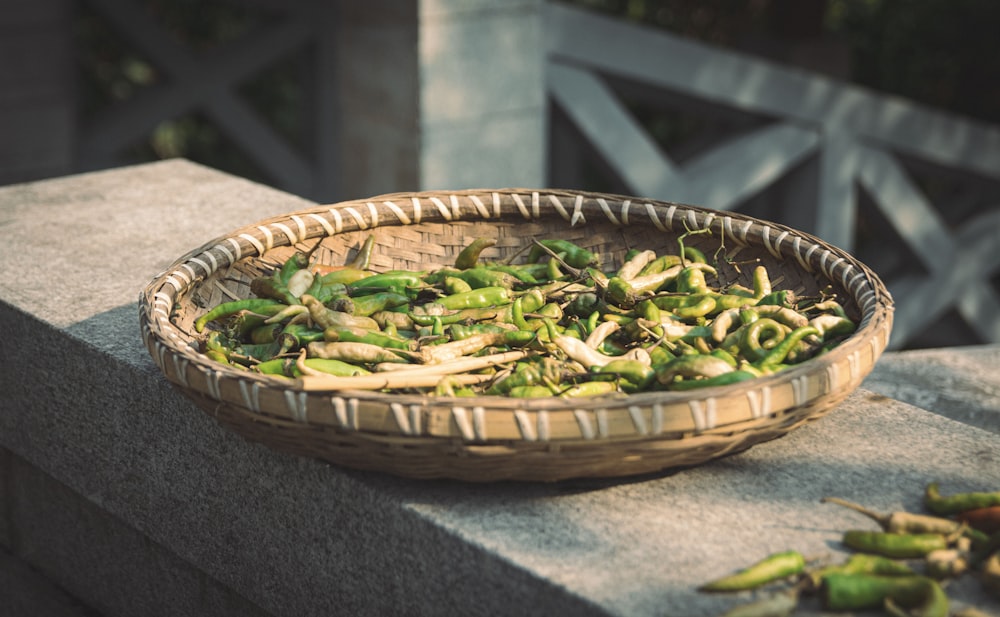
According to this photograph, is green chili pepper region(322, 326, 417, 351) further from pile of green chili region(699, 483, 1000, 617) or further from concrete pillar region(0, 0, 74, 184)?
concrete pillar region(0, 0, 74, 184)

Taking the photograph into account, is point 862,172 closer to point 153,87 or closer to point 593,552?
point 153,87

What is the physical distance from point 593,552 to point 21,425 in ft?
5.06

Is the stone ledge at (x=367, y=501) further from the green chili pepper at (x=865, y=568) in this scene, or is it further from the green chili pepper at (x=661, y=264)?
the green chili pepper at (x=661, y=264)

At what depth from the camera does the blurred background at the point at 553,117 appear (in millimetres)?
4934

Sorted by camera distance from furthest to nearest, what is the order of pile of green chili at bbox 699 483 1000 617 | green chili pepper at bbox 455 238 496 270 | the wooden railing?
the wooden railing → green chili pepper at bbox 455 238 496 270 → pile of green chili at bbox 699 483 1000 617

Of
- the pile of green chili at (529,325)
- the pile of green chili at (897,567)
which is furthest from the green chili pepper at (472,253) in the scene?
the pile of green chili at (897,567)

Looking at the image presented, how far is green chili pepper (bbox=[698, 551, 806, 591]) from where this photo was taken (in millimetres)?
1593

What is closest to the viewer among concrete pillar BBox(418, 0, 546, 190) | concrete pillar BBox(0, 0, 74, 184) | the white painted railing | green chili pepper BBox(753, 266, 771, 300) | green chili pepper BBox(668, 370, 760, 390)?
green chili pepper BBox(668, 370, 760, 390)

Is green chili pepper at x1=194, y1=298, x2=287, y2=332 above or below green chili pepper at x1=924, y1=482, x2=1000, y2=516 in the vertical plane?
above

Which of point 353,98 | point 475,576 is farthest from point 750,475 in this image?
point 353,98

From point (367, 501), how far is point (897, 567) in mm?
772

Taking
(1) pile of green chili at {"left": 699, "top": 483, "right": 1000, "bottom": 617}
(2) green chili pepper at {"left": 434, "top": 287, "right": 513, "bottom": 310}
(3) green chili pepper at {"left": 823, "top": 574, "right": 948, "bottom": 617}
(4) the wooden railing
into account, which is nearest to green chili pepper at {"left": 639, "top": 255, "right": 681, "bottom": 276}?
(2) green chili pepper at {"left": 434, "top": 287, "right": 513, "bottom": 310}

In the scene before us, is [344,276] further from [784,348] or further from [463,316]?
[784,348]

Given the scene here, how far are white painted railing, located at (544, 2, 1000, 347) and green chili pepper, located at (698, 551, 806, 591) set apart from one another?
3.70 m
